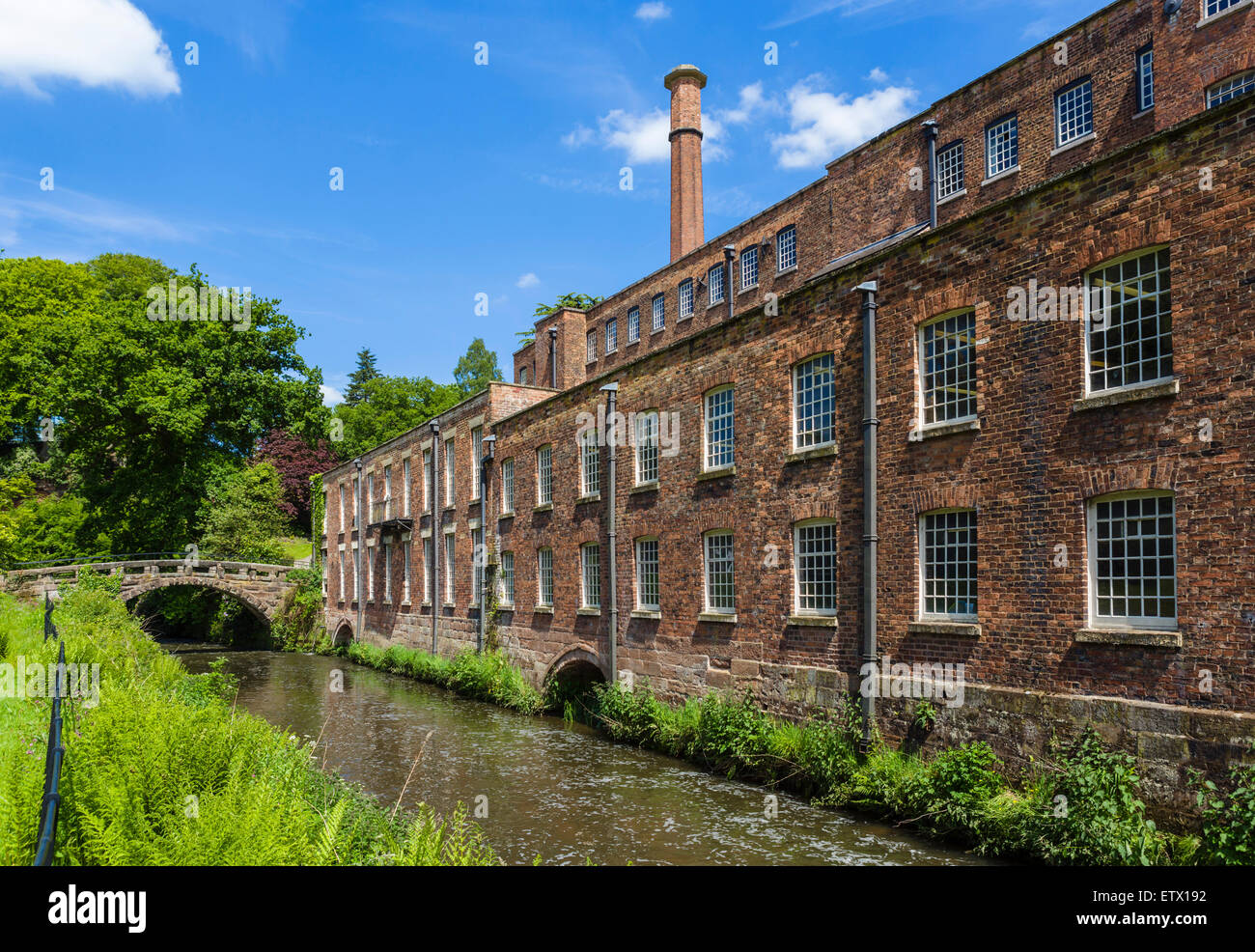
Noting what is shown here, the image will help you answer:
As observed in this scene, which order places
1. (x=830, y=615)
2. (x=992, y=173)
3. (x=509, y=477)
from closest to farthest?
(x=830, y=615)
(x=992, y=173)
(x=509, y=477)

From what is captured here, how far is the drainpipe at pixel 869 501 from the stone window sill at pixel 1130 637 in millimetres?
3168

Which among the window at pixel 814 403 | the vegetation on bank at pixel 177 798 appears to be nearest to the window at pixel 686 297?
the window at pixel 814 403

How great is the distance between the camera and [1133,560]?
995 centimetres

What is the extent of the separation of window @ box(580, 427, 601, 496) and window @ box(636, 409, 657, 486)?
1.98m

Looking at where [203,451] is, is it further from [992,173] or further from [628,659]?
[992,173]

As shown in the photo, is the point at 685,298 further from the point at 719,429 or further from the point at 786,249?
the point at 719,429

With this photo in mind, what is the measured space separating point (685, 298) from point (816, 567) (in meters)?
23.7

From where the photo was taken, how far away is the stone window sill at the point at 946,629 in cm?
1154

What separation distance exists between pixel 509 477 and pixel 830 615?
14.4 m

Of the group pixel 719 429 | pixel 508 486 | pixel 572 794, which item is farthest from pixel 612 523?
pixel 508 486

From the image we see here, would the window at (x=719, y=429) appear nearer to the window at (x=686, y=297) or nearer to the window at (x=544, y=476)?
the window at (x=544, y=476)

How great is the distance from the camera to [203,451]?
4047cm

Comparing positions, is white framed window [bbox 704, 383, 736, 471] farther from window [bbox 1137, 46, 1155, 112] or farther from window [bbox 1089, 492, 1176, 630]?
window [bbox 1137, 46, 1155, 112]
